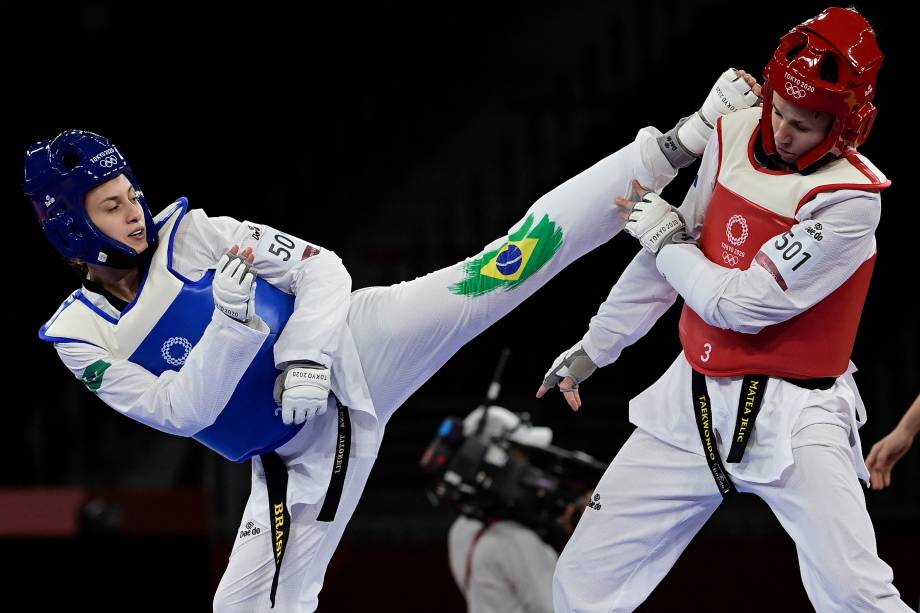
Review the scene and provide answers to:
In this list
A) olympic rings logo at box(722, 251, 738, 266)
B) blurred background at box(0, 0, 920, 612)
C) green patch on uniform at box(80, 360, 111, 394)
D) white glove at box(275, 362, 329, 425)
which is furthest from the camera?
blurred background at box(0, 0, 920, 612)

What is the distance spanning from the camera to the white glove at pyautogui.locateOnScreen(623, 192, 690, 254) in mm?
3291

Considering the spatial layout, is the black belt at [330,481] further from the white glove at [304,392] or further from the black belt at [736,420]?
the black belt at [736,420]

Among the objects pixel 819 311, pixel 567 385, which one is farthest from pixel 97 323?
pixel 819 311

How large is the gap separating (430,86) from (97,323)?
21.6 ft

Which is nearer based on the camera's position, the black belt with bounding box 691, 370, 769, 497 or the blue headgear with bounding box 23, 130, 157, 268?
the black belt with bounding box 691, 370, 769, 497

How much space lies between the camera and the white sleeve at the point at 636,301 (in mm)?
3424

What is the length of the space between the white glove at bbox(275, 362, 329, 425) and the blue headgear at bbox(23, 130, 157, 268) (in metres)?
0.65

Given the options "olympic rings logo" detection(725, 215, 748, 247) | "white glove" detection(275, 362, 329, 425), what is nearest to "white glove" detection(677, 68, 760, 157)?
"olympic rings logo" detection(725, 215, 748, 247)

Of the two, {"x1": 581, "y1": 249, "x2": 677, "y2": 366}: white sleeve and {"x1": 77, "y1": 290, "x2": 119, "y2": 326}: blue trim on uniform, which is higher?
{"x1": 77, "y1": 290, "x2": 119, "y2": 326}: blue trim on uniform

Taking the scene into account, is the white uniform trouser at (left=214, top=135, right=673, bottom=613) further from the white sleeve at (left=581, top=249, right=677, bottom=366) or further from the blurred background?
the blurred background

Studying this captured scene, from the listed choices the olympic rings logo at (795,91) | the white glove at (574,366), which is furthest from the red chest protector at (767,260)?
the white glove at (574,366)

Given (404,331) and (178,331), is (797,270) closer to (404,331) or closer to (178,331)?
(404,331)

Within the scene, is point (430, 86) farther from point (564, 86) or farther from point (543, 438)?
point (543, 438)

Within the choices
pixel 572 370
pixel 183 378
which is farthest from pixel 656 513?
pixel 183 378
